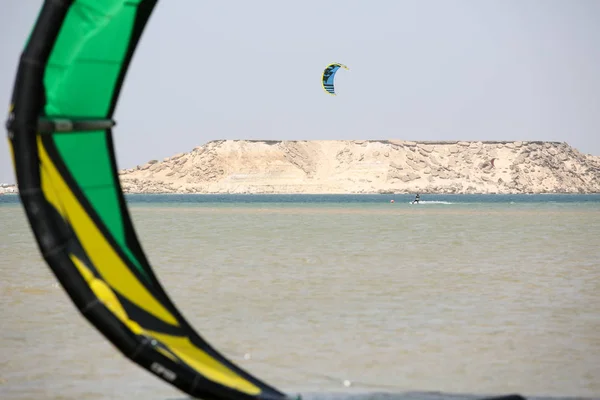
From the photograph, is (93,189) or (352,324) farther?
(352,324)

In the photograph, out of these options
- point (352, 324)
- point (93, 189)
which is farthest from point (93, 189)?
point (352, 324)

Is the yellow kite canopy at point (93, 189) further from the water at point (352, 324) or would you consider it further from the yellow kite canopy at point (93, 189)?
the water at point (352, 324)

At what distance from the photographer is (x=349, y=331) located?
39.7 ft

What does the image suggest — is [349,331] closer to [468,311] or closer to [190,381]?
[468,311]

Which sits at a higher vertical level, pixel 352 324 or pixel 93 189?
pixel 93 189

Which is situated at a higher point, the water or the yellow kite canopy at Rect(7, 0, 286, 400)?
the yellow kite canopy at Rect(7, 0, 286, 400)

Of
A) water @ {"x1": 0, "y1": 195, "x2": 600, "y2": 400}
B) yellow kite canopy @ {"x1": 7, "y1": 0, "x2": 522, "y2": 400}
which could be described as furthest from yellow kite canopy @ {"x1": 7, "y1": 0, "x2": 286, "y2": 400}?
water @ {"x1": 0, "y1": 195, "x2": 600, "y2": 400}

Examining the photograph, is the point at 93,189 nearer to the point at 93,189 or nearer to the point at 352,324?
the point at 93,189

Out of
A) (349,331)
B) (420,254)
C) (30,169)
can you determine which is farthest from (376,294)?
(30,169)

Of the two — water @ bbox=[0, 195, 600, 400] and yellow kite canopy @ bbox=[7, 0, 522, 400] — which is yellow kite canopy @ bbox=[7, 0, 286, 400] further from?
water @ bbox=[0, 195, 600, 400]

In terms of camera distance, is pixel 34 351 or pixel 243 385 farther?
pixel 34 351

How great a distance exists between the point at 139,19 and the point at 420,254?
2092cm

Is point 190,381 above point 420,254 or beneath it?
above

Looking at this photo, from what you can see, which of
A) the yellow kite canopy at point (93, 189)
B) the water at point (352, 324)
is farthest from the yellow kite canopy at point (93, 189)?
the water at point (352, 324)
